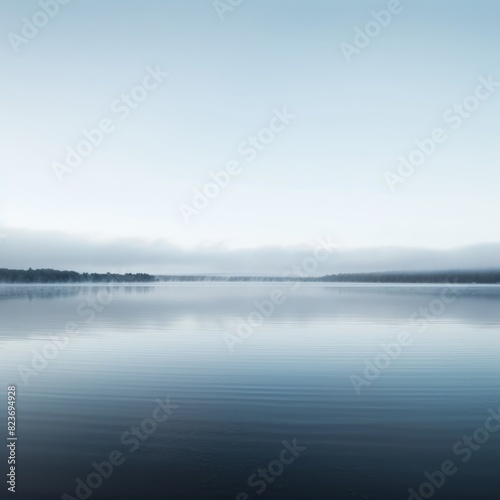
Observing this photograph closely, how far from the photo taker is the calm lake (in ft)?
29.9

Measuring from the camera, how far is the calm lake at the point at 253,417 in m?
9.10

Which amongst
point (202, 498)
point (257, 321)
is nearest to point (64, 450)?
point (202, 498)

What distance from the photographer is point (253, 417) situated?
507 inches

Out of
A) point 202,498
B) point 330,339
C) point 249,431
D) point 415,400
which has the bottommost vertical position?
point 202,498

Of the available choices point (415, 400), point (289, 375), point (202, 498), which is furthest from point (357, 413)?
point (202, 498)

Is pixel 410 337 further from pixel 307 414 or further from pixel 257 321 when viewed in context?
pixel 307 414

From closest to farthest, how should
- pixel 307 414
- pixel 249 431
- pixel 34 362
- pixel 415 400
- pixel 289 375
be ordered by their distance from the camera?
pixel 249 431
pixel 307 414
pixel 415 400
pixel 289 375
pixel 34 362

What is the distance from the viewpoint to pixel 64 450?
34.2ft

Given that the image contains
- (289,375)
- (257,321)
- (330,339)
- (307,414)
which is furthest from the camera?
(257,321)

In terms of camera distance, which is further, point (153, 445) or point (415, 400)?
point (415, 400)

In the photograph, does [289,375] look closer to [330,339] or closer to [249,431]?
[249,431]

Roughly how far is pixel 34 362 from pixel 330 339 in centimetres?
1348

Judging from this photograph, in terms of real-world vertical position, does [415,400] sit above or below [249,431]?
above

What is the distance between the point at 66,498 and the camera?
856 centimetres
